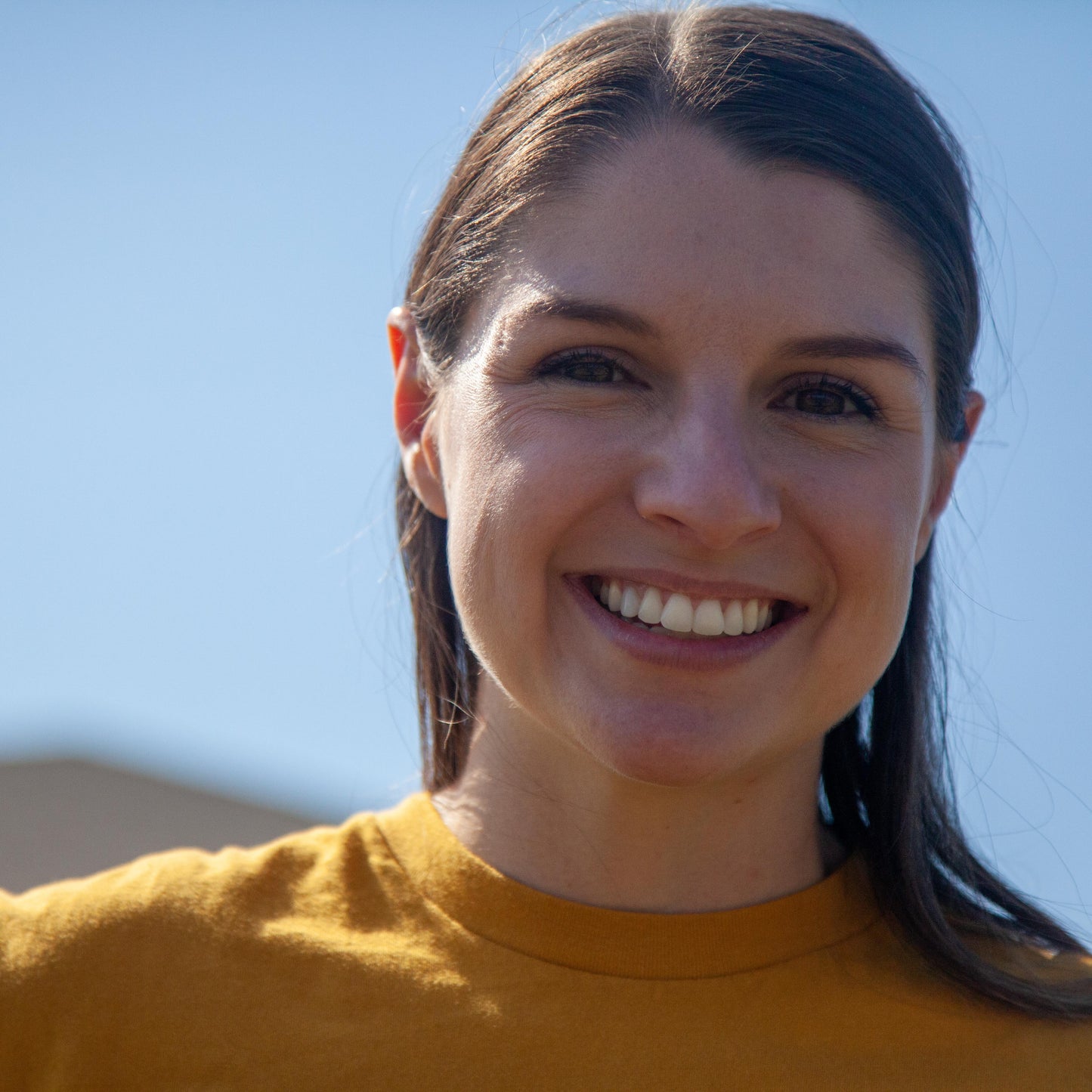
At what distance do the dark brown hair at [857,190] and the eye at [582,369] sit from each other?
25 centimetres

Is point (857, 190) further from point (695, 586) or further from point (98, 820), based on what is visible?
point (98, 820)

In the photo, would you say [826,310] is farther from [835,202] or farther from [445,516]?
[445,516]

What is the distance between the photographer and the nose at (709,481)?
1.91m

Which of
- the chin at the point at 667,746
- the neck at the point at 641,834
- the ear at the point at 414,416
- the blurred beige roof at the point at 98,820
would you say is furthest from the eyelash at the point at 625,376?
the blurred beige roof at the point at 98,820

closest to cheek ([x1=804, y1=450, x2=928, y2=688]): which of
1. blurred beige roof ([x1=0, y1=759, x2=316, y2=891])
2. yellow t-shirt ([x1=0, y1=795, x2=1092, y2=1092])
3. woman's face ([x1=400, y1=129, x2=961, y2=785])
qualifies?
woman's face ([x1=400, y1=129, x2=961, y2=785])

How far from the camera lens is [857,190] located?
7.00 ft

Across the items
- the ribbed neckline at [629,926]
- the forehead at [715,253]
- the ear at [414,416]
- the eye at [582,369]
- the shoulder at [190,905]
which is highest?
the forehead at [715,253]

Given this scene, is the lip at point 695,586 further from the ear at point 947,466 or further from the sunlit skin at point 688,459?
the ear at point 947,466

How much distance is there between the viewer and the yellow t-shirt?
202cm

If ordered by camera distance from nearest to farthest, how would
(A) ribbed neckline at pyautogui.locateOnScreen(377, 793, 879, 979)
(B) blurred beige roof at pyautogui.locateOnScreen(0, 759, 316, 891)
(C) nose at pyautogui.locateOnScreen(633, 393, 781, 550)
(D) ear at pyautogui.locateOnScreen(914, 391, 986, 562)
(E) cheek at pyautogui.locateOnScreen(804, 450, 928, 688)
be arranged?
(C) nose at pyautogui.locateOnScreen(633, 393, 781, 550), (E) cheek at pyautogui.locateOnScreen(804, 450, 928, 688), (A) ribbed neckline at pyautogui.locateOnScreen(377, 793, 879, 979), (D) ear at pyautogui.locateOnScreen(914, 391, 986, 562), (B) blurred beige roof at pyautogui.locateOnScreen(0, 759, 316, 891)

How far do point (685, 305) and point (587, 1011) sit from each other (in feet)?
3.54

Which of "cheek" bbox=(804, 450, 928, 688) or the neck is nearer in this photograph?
"cheek" bbox=(804, 450, 928, 688)

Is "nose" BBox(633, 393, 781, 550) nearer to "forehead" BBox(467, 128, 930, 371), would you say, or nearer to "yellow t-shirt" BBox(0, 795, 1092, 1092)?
"forehead" BBox(467, 128, 930, 371)

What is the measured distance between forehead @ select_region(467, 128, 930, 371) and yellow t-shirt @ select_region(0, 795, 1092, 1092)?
94 cm
